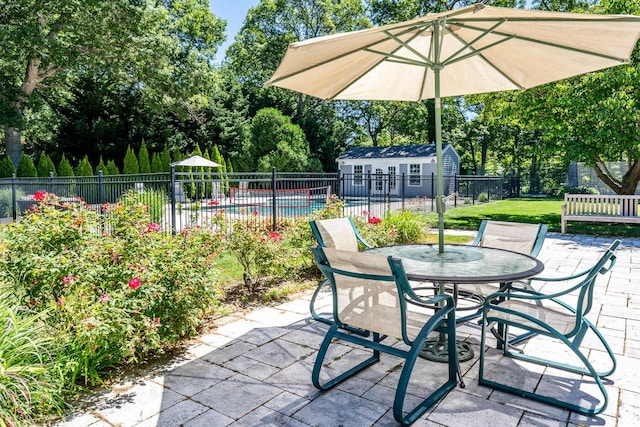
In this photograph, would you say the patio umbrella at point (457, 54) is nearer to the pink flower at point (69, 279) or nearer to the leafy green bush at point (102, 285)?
the leafy green bush at point (102, 285)

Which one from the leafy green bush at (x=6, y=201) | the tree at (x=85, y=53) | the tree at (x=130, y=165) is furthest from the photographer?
the tree at (x=130, y=165)

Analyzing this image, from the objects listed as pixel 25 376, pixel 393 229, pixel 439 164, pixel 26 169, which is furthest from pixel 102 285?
pixel 26 169

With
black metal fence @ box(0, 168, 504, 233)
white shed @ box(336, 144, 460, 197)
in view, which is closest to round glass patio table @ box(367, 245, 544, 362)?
black metal fence @ box(0, 168, 504, 233)

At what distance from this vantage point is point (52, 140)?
23062mm

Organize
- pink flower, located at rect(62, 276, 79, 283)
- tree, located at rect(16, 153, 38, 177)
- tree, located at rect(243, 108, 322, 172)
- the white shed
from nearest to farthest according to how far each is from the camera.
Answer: pink flower, located at rect(62, 276, 79, 283)
tree, located at rect(16, 153, 38, 177)
tree, located at rect(243, 108, 322, 172)
the white shed

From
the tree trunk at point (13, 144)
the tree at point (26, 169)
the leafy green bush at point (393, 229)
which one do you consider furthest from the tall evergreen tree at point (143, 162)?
the leafy green bush at point (393, 229)

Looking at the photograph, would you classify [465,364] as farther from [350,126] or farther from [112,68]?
[350,126]

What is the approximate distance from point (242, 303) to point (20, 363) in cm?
222

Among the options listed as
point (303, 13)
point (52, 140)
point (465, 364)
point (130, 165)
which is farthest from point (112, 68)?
point (465, 364)

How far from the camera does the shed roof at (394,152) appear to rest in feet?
79.6

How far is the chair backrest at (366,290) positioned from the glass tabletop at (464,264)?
0.29 meters

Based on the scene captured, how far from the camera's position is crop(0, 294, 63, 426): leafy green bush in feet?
7.16

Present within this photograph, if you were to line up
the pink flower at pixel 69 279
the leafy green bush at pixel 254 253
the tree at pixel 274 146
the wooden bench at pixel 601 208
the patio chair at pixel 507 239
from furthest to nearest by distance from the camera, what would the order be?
the tree at pixel 274 146 → the wooden bench at pixel 601 208 → the leafy green bush at pixel 254 253 → the patio chair at pixel 507 239 → the pink flower at pixel 69 279

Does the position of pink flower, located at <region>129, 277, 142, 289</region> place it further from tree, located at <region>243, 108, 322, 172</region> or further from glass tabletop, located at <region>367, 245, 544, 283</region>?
tree, located at <region>243, 108, 322, 172</region>
